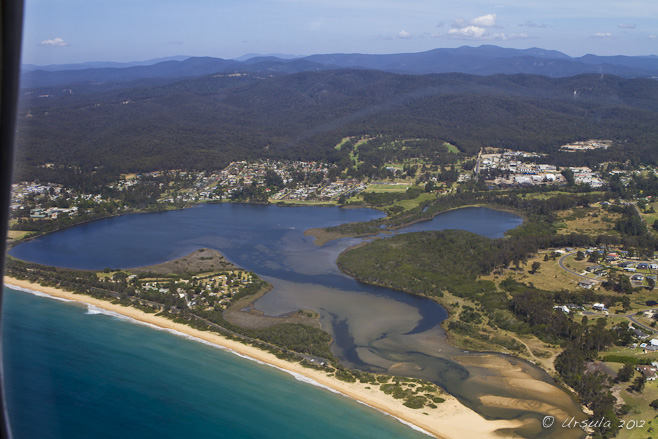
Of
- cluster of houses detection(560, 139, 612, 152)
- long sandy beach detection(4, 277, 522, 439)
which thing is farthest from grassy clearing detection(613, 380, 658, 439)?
cluster of houses detection(560, 139, 612, 152)

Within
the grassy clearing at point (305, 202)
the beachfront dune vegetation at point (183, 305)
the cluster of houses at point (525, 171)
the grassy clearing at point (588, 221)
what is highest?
the cluster of houses at point (525, 171)

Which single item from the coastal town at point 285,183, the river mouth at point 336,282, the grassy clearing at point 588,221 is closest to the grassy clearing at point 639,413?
the river mouth at point 336,282

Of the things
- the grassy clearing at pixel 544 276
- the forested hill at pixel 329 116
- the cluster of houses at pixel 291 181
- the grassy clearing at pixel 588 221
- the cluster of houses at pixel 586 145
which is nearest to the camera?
the grassy clearing at pixel 544 276

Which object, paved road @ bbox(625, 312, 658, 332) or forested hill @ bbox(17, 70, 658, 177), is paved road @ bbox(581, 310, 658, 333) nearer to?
paved road @ bbox(625, 312, 658, 332)

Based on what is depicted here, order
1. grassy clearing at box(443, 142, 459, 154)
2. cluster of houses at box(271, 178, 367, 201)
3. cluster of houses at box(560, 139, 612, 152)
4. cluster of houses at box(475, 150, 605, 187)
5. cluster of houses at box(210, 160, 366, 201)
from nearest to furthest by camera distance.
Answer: cluster of houses at box(271, 178, 367, 201) < cluster of houses at box(210, 160, 366, 201) < cluster of houses at box(475, 150, 605, 187) < cluster of houses at box(560, 139, 612, 152) < grassy clearing at box(443, 142, 459, 154)

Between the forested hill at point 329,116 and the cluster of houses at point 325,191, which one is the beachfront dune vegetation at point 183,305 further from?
the cluster of houses at point 325,191

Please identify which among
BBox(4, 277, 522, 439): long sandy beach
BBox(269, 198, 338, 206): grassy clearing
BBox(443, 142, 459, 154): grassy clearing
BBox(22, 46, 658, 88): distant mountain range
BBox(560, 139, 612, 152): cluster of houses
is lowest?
BBox(4, 277, 522, 439): long sandy beach

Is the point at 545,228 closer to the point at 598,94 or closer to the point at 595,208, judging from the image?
the point at 595,208

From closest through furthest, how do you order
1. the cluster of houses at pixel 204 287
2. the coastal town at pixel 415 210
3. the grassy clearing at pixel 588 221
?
1. the coastal town at pixel 415 210
2. the cluster of houses at pixel 204 287
3. the grassy clearing at pixel 588 221
